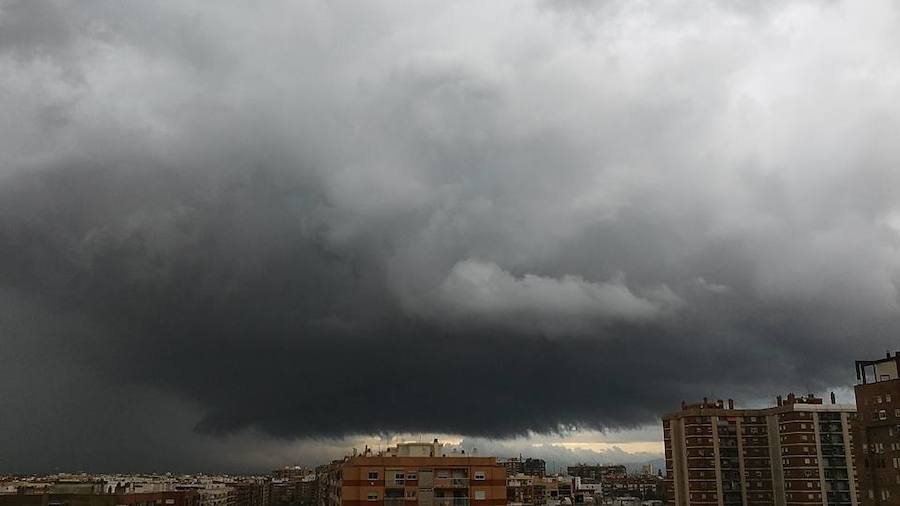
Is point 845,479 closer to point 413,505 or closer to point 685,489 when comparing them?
point 685,489

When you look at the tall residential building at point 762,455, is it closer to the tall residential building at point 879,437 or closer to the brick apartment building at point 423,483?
the tall residential building at point 879,437

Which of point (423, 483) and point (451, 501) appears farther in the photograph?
point (423, 483)

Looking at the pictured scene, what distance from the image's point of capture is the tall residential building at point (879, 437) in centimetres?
9144

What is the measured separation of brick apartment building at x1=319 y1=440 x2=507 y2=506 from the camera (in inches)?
3332

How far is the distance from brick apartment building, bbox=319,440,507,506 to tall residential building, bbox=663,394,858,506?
6564cm

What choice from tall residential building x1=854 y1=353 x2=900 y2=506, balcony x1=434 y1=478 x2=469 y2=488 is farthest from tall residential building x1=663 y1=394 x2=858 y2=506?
balcony x1=434 y1=478 x2=469 y2=488

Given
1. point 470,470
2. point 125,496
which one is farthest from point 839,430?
point 125,496

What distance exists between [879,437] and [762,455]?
43910 millimetres

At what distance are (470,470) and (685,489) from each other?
225 feet

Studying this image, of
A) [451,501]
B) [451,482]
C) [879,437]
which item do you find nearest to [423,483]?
[451,482]

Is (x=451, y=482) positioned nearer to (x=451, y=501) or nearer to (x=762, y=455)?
(x=451, y=501)

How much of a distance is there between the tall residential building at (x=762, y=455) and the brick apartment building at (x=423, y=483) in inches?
2584

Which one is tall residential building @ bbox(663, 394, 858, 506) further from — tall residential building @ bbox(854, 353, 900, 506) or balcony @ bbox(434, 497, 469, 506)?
balcony @ bbox(434, 497, 469, 506)

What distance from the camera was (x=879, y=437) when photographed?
9450 cm
